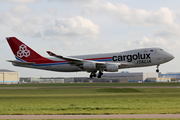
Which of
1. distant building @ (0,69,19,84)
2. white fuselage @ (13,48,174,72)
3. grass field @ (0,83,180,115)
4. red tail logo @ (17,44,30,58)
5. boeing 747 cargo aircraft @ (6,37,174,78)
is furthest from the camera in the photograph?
distant building @ (0,69,19,84)

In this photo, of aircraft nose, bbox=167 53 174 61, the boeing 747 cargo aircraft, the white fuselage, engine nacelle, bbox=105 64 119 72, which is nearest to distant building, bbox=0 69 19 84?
the boeing 747 cargo aircraft

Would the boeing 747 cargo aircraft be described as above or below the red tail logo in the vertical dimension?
below

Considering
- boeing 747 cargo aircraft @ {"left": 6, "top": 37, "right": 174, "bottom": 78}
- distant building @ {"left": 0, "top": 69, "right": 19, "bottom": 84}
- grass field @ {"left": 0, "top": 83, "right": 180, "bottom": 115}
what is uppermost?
boeing 747 cargo aircraft @ {"left": 6, "top": 37, "right": 174, "bottom": 78}

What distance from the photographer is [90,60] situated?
61.4 metres

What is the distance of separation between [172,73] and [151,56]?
14629 centimetres

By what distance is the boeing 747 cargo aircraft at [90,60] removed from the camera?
56938mm

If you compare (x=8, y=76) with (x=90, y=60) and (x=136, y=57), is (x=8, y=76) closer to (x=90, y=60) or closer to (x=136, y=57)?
(x=90, y=60)

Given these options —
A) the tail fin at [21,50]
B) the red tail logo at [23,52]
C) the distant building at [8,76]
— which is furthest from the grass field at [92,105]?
the distant building at [8,76]

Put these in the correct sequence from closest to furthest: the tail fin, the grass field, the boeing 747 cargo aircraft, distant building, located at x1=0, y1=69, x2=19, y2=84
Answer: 1. the grass field
2. the boeing 747 cargo aircraft
3. the tail fin
4. distant building, located at x1=0, y1=69, x2=19, y2=84

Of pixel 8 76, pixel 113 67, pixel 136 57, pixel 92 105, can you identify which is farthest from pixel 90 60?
pixel 8 76

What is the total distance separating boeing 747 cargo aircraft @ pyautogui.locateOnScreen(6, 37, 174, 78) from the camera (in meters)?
56.9

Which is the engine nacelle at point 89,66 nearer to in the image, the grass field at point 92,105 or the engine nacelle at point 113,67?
the engine nacelle at point 113,67

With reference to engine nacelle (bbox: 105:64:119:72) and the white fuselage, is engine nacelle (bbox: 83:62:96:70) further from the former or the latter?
engine nacelle (bbox: 105:64:119:72)

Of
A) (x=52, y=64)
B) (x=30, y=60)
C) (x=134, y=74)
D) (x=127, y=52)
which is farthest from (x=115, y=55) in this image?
(x=134, y=74)
